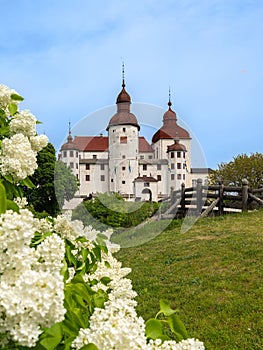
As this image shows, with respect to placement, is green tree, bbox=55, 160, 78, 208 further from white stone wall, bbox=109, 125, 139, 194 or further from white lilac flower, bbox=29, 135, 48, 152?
white lilac flower, bbox=29, 135, 48, 152

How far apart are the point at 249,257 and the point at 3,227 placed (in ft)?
25.8

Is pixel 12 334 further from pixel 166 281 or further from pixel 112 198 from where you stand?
pixel 112 198

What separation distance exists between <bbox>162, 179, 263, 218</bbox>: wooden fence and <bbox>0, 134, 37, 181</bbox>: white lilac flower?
1381cm

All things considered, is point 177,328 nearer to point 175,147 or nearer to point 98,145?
point 98,145

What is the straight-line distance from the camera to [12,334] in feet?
3.94

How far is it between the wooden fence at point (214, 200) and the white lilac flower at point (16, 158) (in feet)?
45.3

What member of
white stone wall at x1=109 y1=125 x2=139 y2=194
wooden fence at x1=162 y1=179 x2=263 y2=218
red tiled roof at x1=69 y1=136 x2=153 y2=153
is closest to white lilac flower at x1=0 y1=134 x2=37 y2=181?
white stone wall at x1=109 y1=125 x2=139 y2=194

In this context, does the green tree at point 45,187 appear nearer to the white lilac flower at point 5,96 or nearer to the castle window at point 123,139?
the castle window at point 123,139

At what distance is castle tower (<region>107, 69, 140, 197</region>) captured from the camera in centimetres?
1102

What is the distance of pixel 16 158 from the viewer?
260 cm

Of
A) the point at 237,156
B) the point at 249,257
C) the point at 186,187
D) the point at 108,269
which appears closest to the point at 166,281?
the point at 249,257

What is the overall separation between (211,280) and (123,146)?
627 centimetres

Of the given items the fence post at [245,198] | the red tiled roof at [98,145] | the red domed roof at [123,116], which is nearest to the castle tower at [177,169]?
the fence post at [245,198]

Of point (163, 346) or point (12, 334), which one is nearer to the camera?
point (12, 334)
